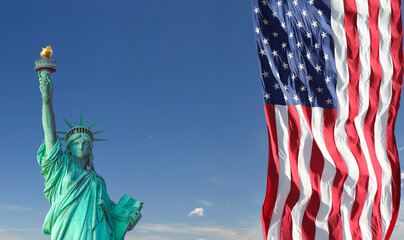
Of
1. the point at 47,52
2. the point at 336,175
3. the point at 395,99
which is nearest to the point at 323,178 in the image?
the point at 336,175

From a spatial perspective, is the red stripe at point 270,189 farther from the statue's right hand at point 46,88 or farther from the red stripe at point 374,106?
the statue's right hand at point 46,88

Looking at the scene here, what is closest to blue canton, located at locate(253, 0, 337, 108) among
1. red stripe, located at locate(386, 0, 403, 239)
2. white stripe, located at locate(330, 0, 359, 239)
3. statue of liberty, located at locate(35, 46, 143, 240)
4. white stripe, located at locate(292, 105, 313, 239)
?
white stripe, located at locate(330, 0, 359, 239)

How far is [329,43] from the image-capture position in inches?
403

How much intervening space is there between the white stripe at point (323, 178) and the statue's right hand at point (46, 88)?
298 inches

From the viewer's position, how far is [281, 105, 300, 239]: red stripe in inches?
369

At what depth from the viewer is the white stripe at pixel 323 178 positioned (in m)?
9.42

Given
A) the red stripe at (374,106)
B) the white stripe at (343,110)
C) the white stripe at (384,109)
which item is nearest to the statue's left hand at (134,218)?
the white stripe at (343,110)

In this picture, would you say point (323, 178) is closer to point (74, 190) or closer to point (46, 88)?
point (74, 190)

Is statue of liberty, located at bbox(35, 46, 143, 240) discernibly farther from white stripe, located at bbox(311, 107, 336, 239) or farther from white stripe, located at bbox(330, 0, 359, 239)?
white stripe, located at bbox(330, 0, 359, 239)

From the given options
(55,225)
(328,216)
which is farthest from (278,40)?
(55,225)

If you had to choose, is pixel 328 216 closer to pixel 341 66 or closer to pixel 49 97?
pixel 341 66

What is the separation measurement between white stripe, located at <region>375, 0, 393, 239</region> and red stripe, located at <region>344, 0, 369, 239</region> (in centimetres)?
42

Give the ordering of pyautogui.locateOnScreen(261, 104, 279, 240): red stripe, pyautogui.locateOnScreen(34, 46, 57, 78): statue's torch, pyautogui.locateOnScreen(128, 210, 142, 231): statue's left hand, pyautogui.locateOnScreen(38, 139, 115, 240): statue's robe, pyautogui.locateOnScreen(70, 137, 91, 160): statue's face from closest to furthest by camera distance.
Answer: pyautogui.locateOnScreen(261, 104, 279, 240): red stripe < pyautogui.locateOnScreen(38, 139, 115, 240): statue's robe < pyautogui.locateOnScreen(128, 210, 142, 231): statue's left hand < pyautogui.locateOnScreen(34, 46, 57, 78): statue's torch < pyautogui.locateOnScreen(70, 137, 91, 160): statue's face

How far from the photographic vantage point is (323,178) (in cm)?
959
